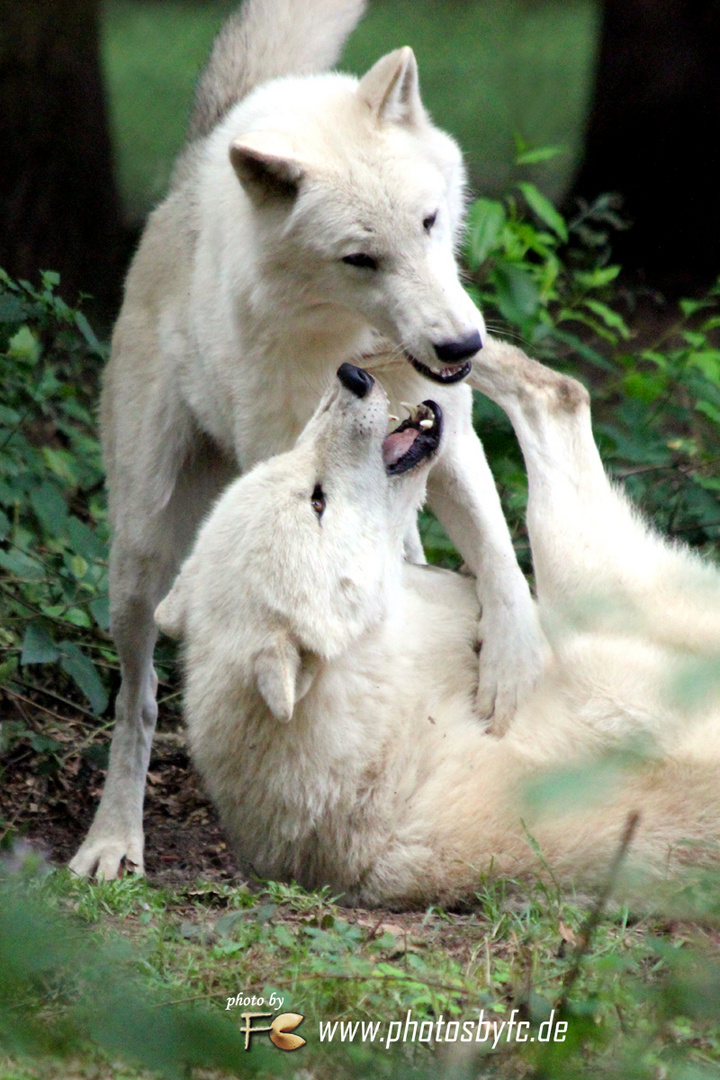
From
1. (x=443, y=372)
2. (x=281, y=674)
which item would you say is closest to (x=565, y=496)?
(x=443, y=372)

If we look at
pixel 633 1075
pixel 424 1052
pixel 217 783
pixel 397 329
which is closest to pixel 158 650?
pixel 217 783

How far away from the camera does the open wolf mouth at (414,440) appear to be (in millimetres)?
3771

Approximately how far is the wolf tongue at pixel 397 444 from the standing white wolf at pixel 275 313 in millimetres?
232

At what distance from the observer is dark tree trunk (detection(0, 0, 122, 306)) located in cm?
888

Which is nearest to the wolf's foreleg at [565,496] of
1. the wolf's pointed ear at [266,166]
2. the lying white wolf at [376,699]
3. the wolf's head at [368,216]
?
the lying white wolf at [376,699]

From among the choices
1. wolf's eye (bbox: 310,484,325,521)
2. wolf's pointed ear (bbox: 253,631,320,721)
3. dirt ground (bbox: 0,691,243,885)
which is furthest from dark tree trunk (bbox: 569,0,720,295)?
wolf's pointed ear (bbox: 253,631,320,721)

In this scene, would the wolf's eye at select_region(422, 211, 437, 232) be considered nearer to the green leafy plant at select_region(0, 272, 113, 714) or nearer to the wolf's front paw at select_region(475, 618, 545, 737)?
the wolf's front paw at select_region(475, 618, 545, 737)

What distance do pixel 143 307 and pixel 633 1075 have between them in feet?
13.9

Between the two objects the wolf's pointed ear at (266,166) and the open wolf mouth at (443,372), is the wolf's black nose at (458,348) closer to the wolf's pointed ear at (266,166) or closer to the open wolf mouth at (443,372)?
the open wolf mouth at (443,372)

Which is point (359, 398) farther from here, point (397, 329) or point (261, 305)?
point (261, 305)

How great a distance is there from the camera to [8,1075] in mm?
2271

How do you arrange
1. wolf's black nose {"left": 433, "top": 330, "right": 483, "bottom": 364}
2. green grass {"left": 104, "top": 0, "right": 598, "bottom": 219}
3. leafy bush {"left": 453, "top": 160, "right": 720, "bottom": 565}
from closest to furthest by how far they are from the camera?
wolf's black nose {"left": 433, "top": 330, "right": 483, "bottom": 364} < leafy bush {"left": 453, "top": 160, "right": 720, "bottom": 565} < green grass {"left": 104, "top": 0, "right": 598, "bottom": 219}

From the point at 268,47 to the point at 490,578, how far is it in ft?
8.49

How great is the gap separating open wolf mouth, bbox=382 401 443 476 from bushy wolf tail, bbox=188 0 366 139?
1.87 m
